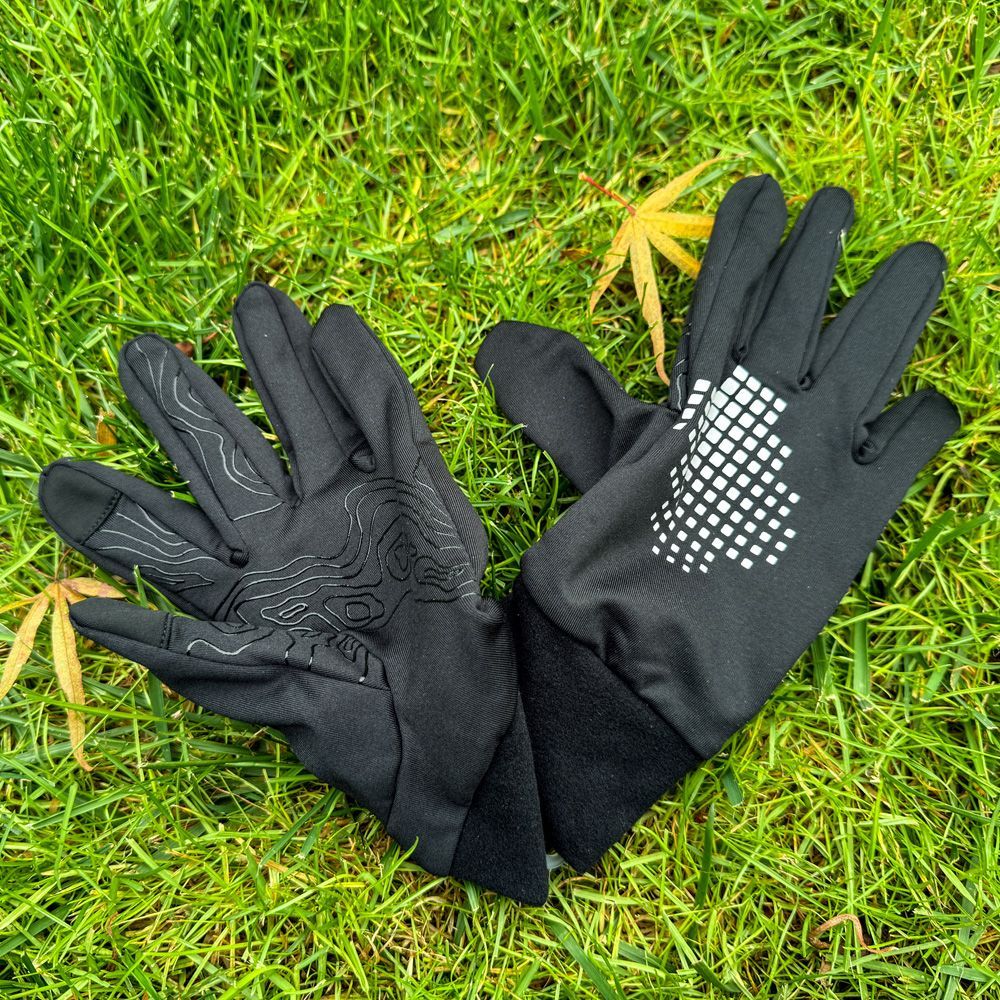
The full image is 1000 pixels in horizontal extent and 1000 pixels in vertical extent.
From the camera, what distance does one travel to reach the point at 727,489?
1965 mm

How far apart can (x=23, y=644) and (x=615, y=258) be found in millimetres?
1694

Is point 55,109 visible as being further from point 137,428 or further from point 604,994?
point 604,994

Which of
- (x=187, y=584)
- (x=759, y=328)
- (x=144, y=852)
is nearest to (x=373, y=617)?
(x=187, y=584)

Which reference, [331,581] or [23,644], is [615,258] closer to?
[331,581]

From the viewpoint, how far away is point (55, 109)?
225 cm

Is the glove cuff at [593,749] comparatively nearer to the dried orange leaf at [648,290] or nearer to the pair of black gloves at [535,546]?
the pair of black gloves at [535,546]

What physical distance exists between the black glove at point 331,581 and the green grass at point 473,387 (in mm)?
148

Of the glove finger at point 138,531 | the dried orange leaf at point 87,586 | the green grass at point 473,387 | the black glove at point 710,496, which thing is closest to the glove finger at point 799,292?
the black glove at point 710,496

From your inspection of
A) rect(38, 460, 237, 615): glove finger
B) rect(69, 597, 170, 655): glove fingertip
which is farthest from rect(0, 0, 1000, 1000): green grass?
rect(69, 597, 170, 655): glove fingertip

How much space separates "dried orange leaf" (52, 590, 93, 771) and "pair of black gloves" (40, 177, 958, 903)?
183 millimetres

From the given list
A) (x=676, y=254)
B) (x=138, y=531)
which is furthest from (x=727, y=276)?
(x=138, y=531)

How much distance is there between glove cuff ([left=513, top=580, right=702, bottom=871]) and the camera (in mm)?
1855

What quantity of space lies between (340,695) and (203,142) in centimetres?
149

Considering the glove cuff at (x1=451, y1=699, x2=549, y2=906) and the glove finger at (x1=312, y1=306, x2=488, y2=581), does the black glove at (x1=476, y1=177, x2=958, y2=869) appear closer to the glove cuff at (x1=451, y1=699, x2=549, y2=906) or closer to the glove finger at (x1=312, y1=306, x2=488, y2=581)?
the glove cuff at (x1=451, y1=699, x2=549, y2=906)
